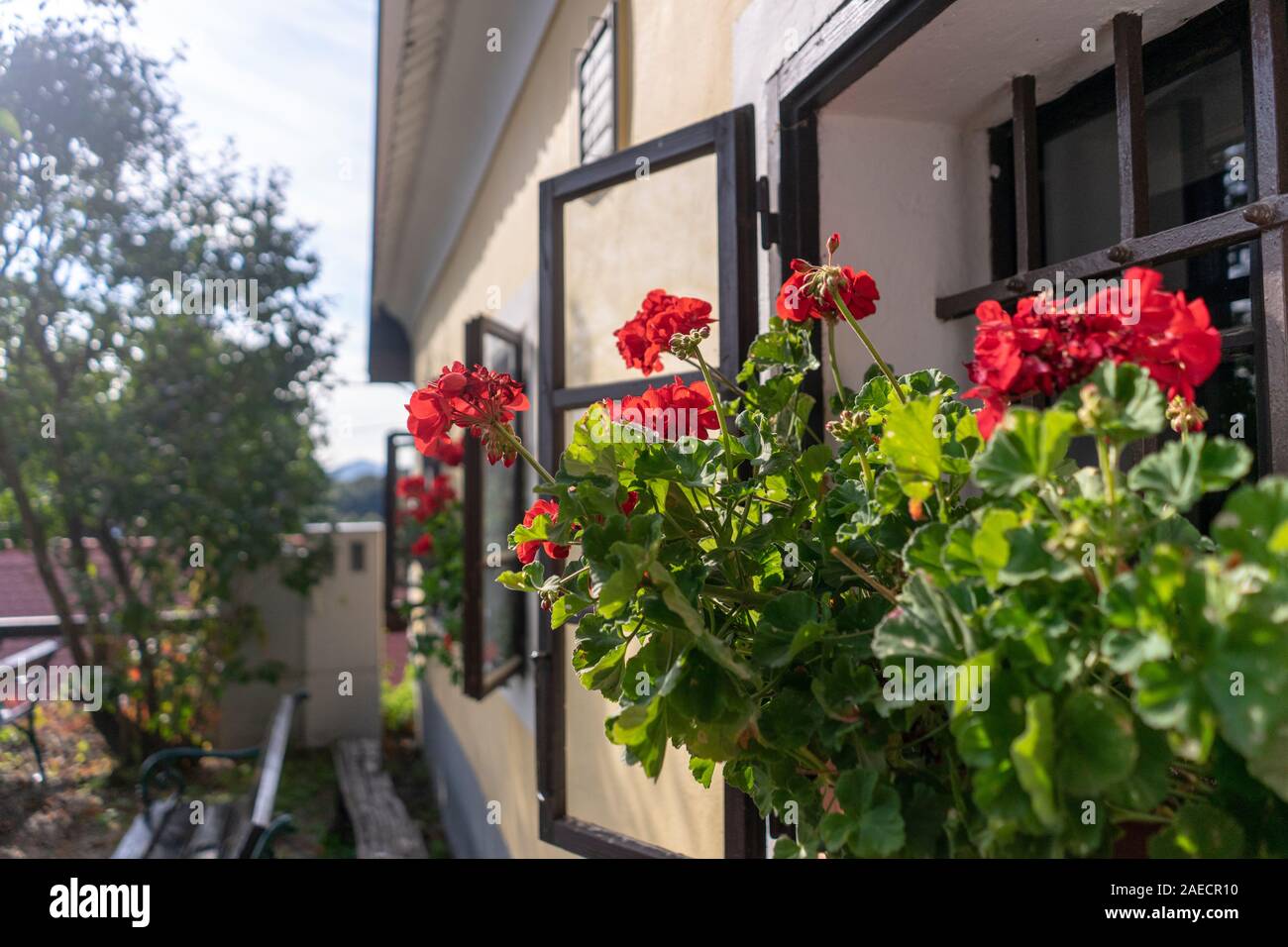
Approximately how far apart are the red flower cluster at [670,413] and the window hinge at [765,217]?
603mm

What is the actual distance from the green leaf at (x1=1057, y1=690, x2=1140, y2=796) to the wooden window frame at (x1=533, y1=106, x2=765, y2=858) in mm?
1116

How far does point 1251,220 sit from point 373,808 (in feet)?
17.8

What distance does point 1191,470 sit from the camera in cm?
65

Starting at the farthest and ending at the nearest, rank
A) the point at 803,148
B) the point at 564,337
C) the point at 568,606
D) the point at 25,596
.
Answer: the point at 25,596 → the point at 564,337 → the point at 803,148 → the point at 568,606

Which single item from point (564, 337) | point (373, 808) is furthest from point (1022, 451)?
point (373, 808)

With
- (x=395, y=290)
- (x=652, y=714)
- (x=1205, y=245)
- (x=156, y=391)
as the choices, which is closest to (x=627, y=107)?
(x=1205, y=245)

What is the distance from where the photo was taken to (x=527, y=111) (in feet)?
Result: 12.7

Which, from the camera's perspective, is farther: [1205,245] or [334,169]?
[334,169]

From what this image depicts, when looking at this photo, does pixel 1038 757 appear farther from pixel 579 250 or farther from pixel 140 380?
pixel 140 380

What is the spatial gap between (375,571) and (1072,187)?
710cm

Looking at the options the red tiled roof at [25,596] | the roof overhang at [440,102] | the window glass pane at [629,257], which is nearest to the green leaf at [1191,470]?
the window glass pane at [629,257]

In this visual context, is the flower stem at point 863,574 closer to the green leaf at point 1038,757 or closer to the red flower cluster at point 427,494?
the green leaf at point 1038,757

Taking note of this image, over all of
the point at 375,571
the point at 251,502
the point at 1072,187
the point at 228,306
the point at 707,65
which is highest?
the point at 228,306
